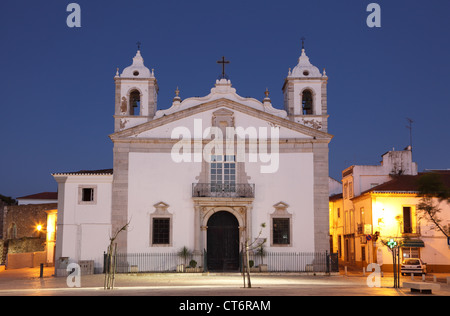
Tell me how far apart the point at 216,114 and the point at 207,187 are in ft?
13.2

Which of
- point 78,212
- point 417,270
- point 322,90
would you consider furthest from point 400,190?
point 78,212

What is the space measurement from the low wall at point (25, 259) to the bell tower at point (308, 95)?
2308 centimetres

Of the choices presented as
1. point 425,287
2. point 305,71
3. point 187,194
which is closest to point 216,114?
point 187,194

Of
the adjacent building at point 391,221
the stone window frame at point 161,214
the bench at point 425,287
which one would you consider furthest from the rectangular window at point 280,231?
the bench at point 425,287

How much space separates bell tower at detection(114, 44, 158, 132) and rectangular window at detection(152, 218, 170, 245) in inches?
224

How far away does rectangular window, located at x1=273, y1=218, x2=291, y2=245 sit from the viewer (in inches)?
1257

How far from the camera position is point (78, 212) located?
31812 millimetres

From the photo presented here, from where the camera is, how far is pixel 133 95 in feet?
113

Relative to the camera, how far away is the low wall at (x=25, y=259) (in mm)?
42916

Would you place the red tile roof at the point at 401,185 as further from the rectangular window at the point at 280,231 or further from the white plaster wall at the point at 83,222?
the white plaster wall at the point at 83,222

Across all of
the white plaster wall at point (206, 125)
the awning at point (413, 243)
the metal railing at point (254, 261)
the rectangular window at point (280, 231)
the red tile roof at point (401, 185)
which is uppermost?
the white plaster wall at point (206, 125)

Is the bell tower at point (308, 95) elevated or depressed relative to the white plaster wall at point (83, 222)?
elevated

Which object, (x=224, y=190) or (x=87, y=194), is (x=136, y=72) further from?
(x=224, y=190)

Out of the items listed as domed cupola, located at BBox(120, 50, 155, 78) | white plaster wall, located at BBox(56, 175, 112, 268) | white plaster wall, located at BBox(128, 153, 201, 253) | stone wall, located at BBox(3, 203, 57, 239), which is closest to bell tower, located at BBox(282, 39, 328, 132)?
white plaster wall, located at BBox(128, 153, 201, 253)
